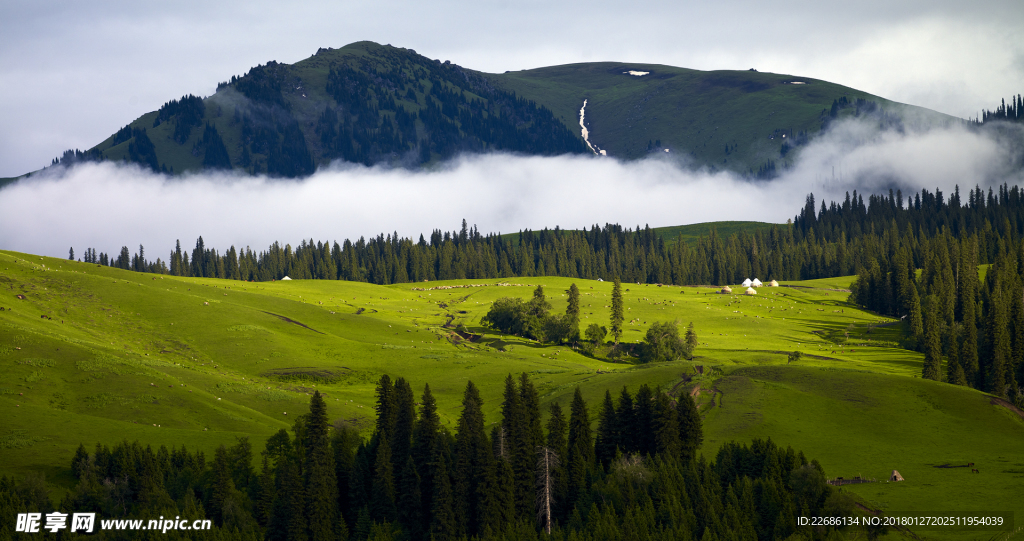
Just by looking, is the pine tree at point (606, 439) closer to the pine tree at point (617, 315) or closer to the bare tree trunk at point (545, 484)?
the bare tree trunk at point (545, 484)

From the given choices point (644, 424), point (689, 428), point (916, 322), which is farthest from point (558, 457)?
point (916, 322)

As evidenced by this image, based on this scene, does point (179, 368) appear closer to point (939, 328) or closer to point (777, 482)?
point (777, 482)

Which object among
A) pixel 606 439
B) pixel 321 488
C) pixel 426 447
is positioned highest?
pixel 426 447

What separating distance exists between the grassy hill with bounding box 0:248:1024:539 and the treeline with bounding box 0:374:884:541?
4.63m

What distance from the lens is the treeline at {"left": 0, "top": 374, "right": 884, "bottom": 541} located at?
6819 centimetres

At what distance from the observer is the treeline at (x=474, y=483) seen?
68.2 meters

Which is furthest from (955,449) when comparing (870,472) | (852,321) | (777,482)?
(852,321)

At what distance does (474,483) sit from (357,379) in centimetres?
4752

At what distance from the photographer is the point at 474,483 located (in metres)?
79.8

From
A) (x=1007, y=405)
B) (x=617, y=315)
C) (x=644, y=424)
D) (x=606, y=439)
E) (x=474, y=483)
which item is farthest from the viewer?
(x=617, y=315)

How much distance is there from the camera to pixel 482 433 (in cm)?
8150

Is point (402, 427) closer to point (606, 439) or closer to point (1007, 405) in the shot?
point (606, 439)

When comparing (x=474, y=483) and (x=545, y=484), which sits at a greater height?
(x=545, y=484)

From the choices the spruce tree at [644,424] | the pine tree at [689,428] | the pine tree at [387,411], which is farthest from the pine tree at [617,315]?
the pine tree at [387,411]
